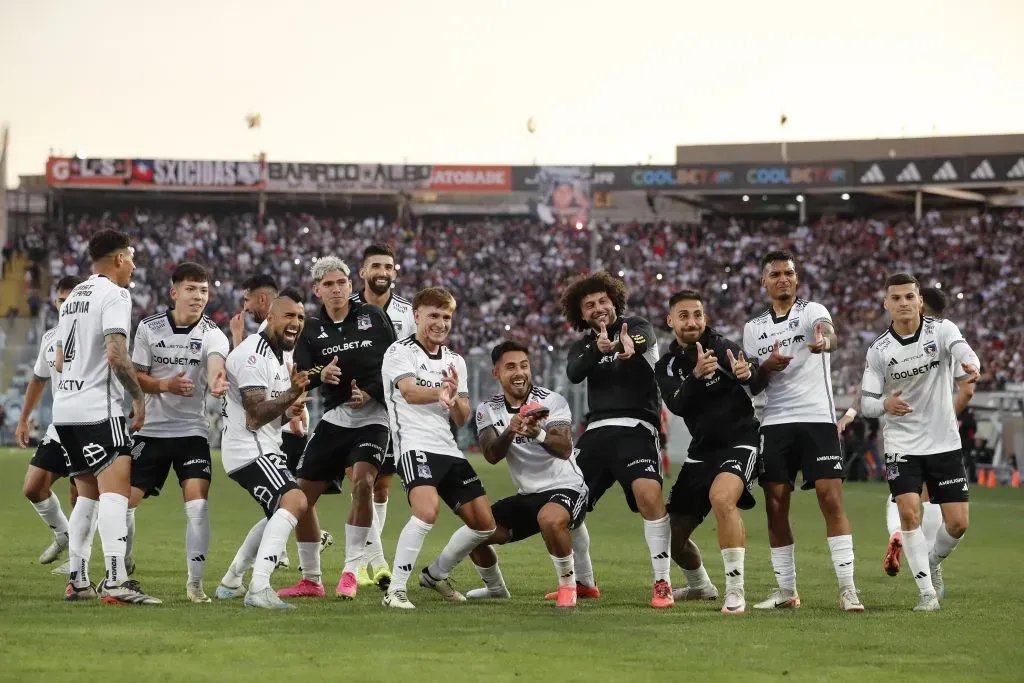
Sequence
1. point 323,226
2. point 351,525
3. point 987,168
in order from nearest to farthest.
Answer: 1. point 351,525
2. point 987,168
3. point 323,226

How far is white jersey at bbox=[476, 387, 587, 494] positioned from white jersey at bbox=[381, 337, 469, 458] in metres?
0.38

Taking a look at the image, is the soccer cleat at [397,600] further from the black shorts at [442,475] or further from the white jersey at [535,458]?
the white jersey at [535,458]

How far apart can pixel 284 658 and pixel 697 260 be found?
49833 mm

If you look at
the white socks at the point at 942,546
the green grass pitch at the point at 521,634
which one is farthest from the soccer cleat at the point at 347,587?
the white socks at the point at 942,546

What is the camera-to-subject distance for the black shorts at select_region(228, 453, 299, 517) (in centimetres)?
959

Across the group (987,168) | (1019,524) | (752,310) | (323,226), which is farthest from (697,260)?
(1019,524)

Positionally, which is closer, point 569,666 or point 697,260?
point 569,666

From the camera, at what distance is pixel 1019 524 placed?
19609mm

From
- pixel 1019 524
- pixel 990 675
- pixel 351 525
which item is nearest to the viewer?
pixel 990 675

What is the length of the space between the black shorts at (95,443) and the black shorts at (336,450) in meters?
1.60

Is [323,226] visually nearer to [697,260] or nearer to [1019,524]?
[697,260]

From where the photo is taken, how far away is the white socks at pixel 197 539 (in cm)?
978

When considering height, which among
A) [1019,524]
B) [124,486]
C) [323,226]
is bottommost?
[1019,524]

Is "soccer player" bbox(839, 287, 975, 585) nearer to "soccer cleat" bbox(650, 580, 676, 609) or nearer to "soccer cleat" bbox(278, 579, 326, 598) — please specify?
"soccer cleat" bbox(650, 580, 676, 609)
